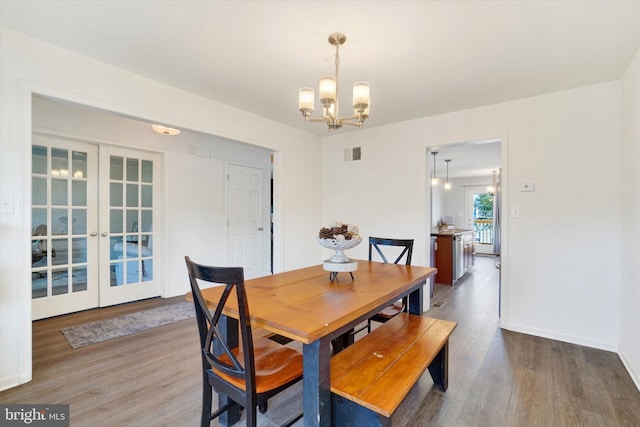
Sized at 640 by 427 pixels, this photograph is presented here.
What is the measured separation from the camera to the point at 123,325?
315cm

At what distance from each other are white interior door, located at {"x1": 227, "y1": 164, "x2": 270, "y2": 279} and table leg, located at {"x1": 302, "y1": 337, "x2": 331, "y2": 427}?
3.59m

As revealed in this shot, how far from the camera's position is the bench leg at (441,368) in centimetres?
202

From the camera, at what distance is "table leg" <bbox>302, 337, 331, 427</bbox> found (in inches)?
51.2

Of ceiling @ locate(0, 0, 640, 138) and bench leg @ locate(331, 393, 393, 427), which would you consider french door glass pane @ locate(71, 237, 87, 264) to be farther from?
bench leg @ locate(331, 393, 393, 427)

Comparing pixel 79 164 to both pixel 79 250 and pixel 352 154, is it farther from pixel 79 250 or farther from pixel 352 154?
pixel 352 154

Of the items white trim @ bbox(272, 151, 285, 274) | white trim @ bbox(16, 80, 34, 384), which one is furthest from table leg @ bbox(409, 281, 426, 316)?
white trim @ bbox(16, 80, 34, 384)

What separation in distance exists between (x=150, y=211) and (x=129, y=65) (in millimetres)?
2218

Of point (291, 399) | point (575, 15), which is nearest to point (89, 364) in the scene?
point (291, 399)

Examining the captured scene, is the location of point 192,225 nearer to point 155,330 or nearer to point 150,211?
point 150,211

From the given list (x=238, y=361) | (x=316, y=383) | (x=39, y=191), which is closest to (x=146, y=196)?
(x=39, y=191)

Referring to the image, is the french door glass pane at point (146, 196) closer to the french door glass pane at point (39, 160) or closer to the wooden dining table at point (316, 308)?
the french door glass pane at point (39, 160)

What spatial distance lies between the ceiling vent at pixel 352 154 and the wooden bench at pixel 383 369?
107 inches

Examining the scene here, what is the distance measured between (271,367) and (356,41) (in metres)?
2.11

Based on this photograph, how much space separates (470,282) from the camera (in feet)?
17.4
